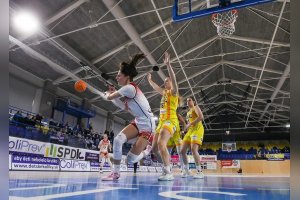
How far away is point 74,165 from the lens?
14.6 m

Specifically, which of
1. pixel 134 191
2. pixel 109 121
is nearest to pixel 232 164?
pixel 109 121

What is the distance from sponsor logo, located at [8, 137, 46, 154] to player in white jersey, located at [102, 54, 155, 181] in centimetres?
837

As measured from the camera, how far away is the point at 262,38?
687 inches

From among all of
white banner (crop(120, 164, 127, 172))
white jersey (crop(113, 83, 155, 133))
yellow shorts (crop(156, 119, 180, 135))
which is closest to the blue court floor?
white jersey (crop(113, 83, 155, 133))

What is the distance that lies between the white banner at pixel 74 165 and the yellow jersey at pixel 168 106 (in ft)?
30.2

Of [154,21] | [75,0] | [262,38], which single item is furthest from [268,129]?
[75,0]

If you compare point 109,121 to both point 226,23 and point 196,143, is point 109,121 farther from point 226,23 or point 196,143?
point 196,143

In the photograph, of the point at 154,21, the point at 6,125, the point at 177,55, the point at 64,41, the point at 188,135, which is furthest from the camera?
the point at 177,55

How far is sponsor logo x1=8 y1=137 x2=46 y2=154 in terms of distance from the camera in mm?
11679

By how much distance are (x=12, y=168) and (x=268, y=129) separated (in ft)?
120

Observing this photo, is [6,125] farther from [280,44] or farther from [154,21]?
[280,44]

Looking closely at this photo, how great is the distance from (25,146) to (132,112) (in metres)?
9.37

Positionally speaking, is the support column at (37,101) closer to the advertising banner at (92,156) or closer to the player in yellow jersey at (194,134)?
the advertising banner at (92,156)

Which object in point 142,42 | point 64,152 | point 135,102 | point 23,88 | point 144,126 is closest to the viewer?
point 135,102
